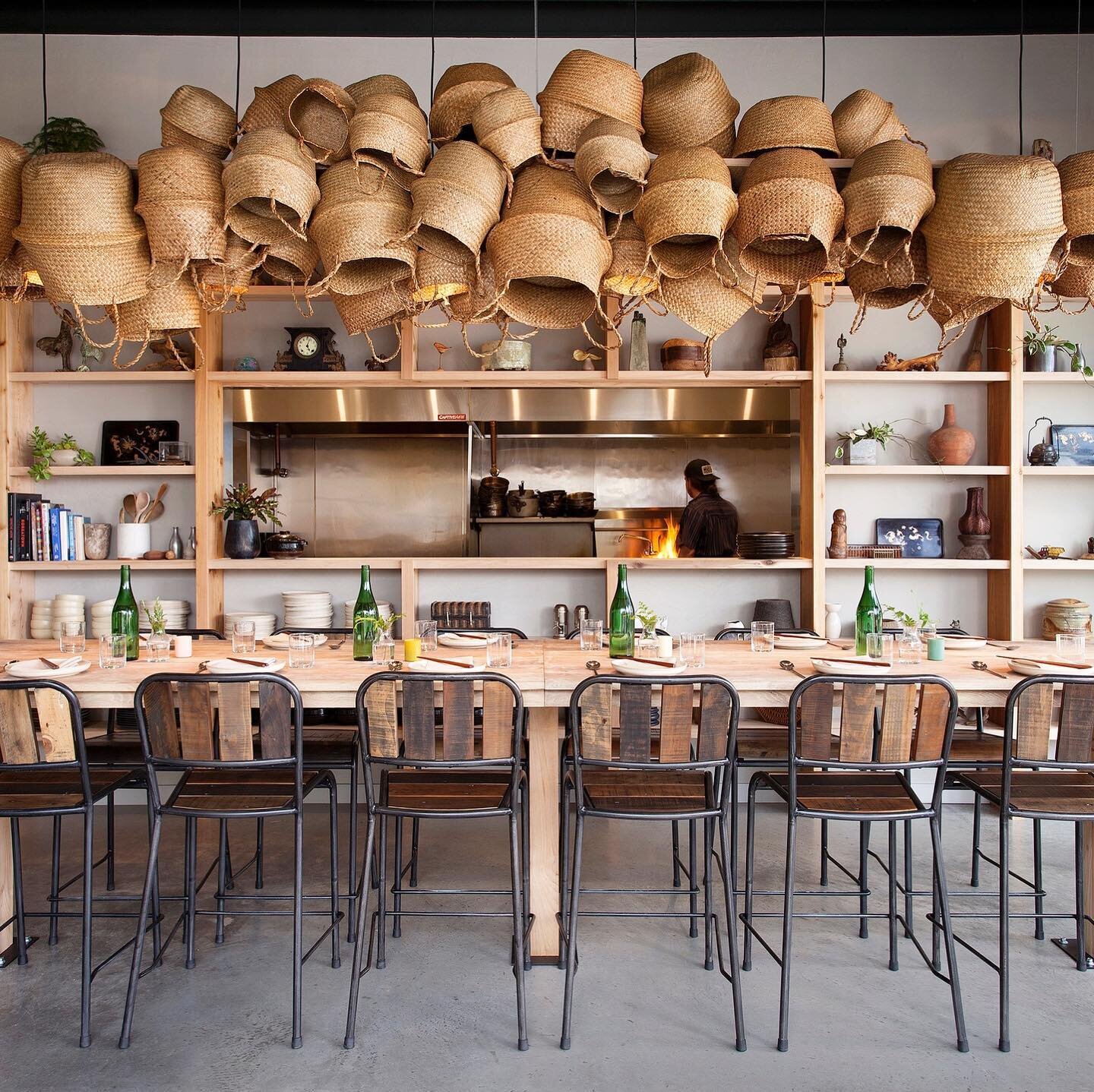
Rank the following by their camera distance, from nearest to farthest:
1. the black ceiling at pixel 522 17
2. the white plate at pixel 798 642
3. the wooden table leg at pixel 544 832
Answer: the wooden table leg at pixel 544 832 → the white plate at pixel 798 642 → the black ceiling at pixel 522 17

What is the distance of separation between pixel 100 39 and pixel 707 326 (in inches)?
175

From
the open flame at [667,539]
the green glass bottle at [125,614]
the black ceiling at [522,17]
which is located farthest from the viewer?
the open flame at [667,539]

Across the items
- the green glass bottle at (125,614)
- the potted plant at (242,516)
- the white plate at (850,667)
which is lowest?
the white plate at (850,667)

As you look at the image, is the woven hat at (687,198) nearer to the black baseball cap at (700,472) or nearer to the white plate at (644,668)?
the white plate at (644,668)

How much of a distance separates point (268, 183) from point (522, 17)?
366 cm

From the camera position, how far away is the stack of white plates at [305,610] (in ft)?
16.5

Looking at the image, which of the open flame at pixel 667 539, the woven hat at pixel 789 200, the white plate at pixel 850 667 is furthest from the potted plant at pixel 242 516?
the woven hat at pixel 789 200

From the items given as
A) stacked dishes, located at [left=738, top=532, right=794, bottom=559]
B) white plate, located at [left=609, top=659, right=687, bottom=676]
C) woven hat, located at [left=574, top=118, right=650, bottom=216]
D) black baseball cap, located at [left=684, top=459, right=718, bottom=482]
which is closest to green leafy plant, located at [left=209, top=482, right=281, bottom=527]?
black baseball cap, located at [left=684, top=459, right=718, bottom=482]

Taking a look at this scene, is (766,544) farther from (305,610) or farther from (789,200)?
(789,200)

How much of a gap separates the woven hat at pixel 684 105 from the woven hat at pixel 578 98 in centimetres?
9

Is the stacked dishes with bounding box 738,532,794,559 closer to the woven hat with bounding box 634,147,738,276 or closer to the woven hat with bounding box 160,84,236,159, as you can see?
the woven hat with bounding box 634,147,738,276

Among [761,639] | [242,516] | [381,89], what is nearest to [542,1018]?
[761,639]

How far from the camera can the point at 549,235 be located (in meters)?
2.21

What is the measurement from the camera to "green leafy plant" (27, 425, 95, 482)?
16.1ft
